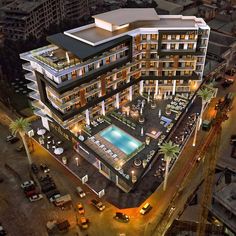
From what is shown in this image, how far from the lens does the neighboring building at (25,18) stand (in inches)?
6171

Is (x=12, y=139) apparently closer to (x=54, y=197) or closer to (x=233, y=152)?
(x=54, y=197)

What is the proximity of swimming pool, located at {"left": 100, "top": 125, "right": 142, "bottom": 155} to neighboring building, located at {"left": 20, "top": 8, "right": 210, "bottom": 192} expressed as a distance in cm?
630

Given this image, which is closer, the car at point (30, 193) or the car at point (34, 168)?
the car at point (30, 193)

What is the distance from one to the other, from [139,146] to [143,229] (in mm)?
23983

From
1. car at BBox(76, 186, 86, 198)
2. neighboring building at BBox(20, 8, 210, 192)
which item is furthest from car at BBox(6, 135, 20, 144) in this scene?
car at BBox(76, 186, 86, 198)

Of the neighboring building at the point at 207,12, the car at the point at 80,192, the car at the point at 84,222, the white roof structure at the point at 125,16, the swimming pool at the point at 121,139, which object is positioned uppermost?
the white roof structure at the point at 125,16

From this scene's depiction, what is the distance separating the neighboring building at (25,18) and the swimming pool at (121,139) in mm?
85456

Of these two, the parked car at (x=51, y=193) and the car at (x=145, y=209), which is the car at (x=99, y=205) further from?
the parked car at (x=51, y=193)

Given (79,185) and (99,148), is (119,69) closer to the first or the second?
(99,148)

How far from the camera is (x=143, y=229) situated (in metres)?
77.2

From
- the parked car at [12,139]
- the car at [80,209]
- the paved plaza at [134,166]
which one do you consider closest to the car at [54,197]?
the car at [80,209]

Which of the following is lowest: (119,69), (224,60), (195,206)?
(195,206)

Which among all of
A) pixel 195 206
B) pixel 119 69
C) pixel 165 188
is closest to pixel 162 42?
pixel 119 69

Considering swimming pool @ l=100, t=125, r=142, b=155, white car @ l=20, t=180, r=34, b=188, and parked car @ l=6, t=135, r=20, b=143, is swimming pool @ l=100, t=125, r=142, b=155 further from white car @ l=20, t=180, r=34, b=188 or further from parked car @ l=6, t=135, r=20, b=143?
parked car @ l=6, t=135, r=20, b=143
